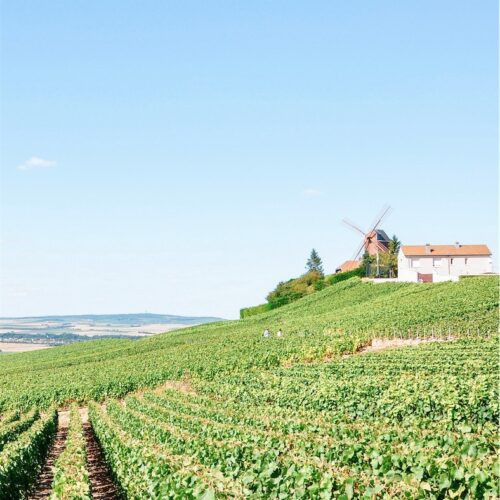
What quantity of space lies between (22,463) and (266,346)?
121 ft

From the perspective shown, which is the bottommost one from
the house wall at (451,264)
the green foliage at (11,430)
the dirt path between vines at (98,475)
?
the dirt path between vines at (98,475)

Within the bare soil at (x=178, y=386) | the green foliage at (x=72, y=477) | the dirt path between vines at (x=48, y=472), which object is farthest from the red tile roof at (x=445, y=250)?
the green foliage at (x=72, y=477)

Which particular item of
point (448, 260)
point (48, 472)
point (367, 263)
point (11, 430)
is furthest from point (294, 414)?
point (367, 263)

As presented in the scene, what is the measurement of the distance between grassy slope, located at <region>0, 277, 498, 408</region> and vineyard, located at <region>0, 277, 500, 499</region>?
0.20 meters

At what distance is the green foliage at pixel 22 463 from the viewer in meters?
18.5

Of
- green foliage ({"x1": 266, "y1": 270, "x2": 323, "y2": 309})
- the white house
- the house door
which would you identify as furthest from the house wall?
green foliage ({"x1": 266, "y1": 270, "x2": 323, "y2": 309})

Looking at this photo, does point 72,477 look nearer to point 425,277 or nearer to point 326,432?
point 326,432

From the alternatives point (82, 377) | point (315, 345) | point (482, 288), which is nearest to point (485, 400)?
point (315, 345)

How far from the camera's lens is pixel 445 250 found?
102 meters

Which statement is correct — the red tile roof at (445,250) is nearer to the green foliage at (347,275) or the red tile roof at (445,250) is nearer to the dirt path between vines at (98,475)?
the green foliage at (347,275)

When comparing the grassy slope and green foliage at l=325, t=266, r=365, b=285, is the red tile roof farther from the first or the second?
the grassy slope

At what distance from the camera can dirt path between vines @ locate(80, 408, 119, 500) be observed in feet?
69.2

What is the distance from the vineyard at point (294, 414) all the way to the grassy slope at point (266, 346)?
195 mm

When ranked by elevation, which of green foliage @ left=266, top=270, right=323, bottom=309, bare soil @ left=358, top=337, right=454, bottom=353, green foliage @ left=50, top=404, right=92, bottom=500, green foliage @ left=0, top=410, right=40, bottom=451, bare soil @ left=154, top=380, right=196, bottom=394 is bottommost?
green foliage @ left=0, top=410, right=40, bottom=451
